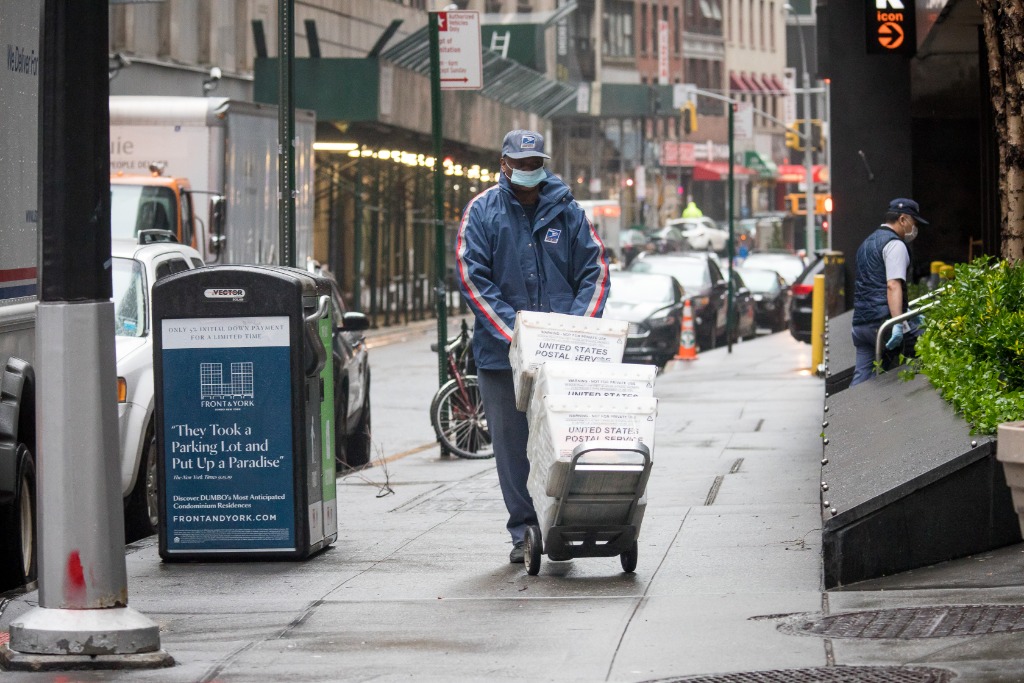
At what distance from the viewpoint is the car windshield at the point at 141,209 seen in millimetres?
18844

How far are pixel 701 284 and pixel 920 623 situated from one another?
2409cm

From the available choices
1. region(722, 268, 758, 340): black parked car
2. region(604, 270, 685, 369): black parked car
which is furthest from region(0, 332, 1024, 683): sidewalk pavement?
region(722, 268, 758, 340): black parked car

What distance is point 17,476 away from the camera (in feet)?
27.5

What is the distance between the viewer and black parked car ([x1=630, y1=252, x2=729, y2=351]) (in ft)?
98.7

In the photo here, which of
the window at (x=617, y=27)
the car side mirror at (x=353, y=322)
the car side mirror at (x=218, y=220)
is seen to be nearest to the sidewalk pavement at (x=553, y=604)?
the car side mirror at (x=353, y=322)

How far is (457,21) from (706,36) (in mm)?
96009

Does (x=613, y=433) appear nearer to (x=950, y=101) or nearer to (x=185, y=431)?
(x=185, y=431)

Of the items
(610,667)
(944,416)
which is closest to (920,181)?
(944,416)

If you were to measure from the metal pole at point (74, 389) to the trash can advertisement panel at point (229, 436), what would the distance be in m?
2.24

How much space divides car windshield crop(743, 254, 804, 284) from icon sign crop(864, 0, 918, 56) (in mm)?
25668

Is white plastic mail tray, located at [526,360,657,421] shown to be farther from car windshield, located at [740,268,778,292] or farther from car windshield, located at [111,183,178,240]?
car windshield, located at [740,268,778,292]

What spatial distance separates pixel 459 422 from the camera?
48.1 feet

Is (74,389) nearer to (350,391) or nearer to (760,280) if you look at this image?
(350,391)

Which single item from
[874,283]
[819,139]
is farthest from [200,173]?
[819,139]
